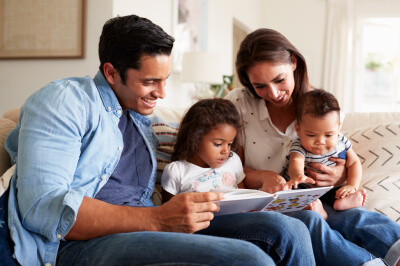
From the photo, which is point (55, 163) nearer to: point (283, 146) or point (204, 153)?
point (204, 153)

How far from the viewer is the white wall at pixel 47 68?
3215 mm

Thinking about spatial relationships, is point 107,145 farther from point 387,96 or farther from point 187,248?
point 387,96

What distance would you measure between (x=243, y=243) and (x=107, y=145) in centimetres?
55

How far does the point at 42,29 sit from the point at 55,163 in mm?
2547

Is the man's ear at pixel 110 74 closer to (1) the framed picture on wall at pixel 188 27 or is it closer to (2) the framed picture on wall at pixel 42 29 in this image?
(2) the framed picture on wall at pixel 42 29

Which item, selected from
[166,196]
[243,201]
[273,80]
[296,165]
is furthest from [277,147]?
[243,201]

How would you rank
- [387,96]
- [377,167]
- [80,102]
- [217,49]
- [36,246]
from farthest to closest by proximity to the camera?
[387,96], [217,49], [377,167], [80,102], [36,246]

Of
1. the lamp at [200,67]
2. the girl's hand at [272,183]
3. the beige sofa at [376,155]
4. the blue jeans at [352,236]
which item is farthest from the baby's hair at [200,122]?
the lamp at [200,67]

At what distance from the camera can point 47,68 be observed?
3387mm

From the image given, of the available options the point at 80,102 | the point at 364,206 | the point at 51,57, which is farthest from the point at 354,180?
the point at 51,57

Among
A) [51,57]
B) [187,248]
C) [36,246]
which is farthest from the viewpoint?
[51,57]

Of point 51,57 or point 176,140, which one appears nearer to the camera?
point 176,140

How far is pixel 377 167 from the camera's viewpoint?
1.88 metres

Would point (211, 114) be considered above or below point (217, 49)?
below
